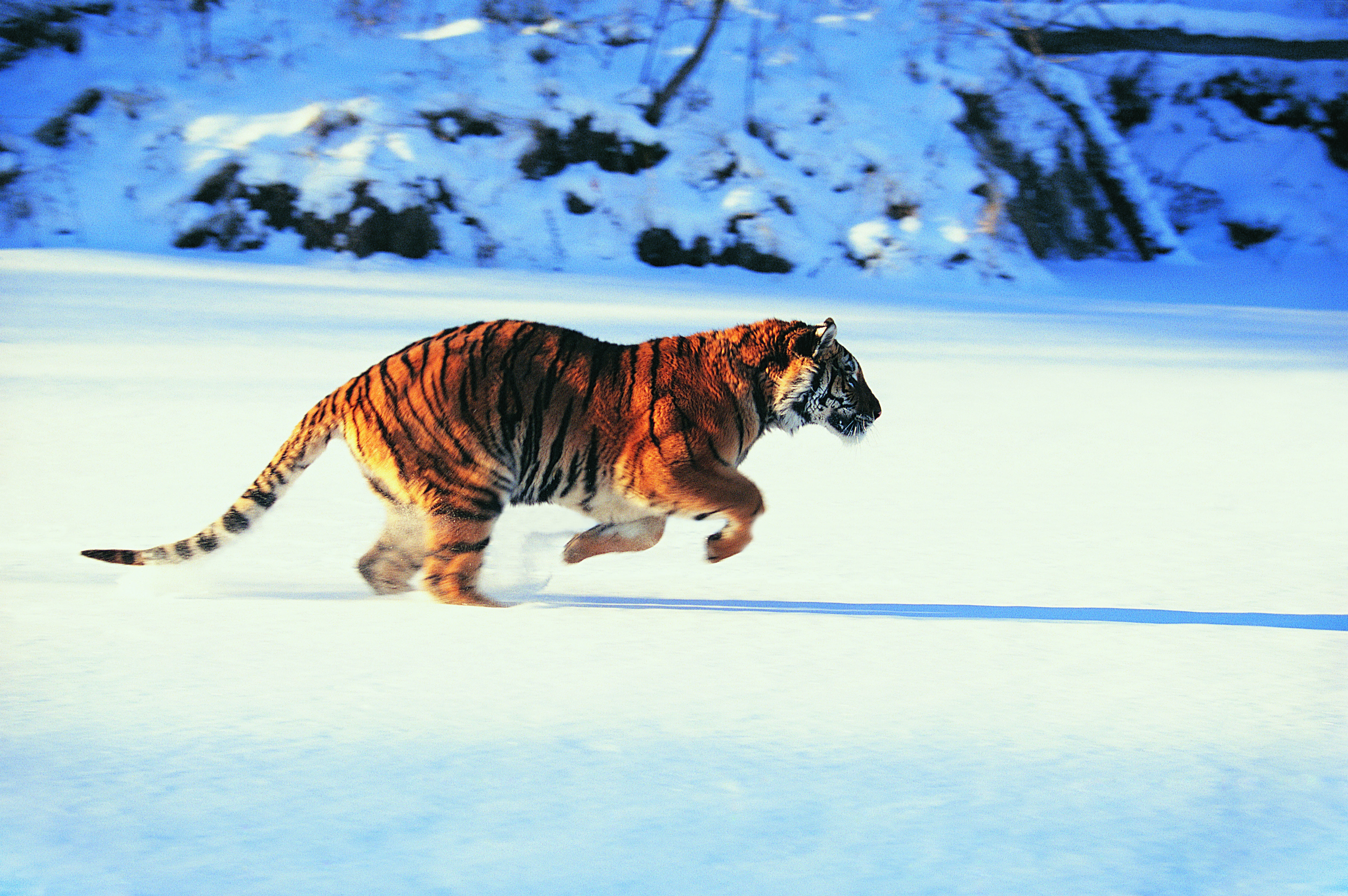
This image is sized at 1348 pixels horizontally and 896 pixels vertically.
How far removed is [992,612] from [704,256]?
28.3 feet

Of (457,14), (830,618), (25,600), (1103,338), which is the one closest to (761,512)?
(830,618)

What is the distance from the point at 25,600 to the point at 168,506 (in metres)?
1.03

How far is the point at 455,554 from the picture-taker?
3.04 meters

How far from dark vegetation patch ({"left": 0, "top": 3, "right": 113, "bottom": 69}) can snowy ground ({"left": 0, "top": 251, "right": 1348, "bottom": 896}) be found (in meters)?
8.67

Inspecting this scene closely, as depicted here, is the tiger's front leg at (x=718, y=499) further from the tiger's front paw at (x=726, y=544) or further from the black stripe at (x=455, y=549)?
the black stripe at (x=455, y=549)

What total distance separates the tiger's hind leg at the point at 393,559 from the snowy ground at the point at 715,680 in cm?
5

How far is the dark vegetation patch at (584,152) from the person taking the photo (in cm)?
1216

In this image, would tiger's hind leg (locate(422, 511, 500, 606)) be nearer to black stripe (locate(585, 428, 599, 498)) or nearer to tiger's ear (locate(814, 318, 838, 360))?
black stripe (locate(585, 428, 599, 498))

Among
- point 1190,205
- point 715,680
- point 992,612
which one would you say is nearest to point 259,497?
point 715,680

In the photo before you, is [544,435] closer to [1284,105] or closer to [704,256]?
[704,256]

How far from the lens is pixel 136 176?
455 inches

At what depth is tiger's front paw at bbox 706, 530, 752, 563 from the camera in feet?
10.4

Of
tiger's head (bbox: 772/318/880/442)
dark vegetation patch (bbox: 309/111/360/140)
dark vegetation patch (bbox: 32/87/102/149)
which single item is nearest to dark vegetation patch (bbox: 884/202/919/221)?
dark vegetation patch (bbox: 309/111/360/140)

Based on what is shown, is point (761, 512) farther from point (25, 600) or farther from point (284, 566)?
point (25, 600)
